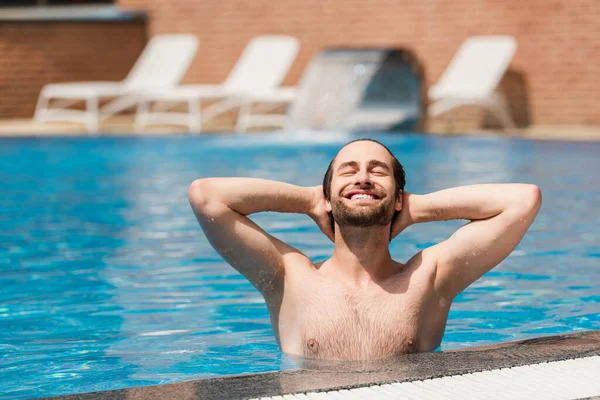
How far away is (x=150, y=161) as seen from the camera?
9992 mm

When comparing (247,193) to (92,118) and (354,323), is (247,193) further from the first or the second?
(92,118)

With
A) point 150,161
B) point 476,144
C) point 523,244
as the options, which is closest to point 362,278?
point 523,244

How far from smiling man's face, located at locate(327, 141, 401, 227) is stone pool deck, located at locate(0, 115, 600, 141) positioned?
8.08 m

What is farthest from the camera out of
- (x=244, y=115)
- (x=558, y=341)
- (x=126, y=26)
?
(x=126, y=26)

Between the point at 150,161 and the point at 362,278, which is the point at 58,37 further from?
the point at 362,278

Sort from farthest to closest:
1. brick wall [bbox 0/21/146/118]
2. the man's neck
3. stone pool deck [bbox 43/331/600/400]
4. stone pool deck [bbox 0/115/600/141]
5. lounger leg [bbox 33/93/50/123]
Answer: brick wall [bbox 0/21/146/118]
lounger leg [bbox 33/93/50/123]
stone pool deck [bbox 0/115/600/141]
the man's neck
stone pool deck [bbox 43/331/600/400]

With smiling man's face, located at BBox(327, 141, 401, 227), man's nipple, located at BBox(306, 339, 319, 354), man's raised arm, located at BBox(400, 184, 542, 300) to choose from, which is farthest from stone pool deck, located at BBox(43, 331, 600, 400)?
smiling man's face, located at BBox(327, 141, 401, 227)

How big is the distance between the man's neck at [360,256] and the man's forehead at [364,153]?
19 cm

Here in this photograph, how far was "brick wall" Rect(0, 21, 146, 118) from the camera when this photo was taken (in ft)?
49.8

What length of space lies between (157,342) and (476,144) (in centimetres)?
738

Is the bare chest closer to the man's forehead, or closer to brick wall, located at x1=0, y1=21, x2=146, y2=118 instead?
the man's forehead

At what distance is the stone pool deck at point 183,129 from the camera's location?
1158 centimetres

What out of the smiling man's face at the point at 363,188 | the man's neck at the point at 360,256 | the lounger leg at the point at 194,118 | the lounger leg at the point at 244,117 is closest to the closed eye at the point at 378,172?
the smiling man's face at the point at 363,188

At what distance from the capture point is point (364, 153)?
3010mm
